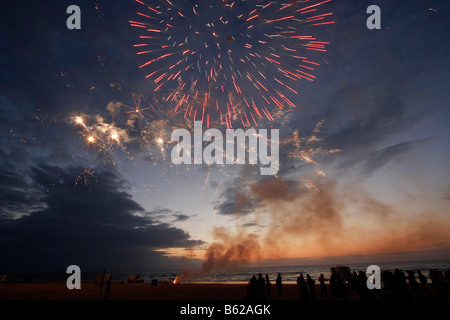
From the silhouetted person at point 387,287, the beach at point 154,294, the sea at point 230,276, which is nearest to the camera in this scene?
the silhouetted person at point 387,287

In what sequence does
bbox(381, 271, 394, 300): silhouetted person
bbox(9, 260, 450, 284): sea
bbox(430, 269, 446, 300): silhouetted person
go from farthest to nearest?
bbox(9, 260, 450, 284): sea < bbox(430, 269, 446, 300): silhouetted person < bbox(381, 271, 394, 300): silhouetted person

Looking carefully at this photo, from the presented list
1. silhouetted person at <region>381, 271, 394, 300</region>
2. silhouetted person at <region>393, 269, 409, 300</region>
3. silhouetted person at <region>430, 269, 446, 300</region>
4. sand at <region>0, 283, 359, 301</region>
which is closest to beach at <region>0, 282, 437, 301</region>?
sand at <region>0, 283, 359, 301</region>

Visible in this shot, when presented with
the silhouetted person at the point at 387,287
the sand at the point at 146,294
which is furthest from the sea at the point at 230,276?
→ the silhouetted person at the point at 387,287

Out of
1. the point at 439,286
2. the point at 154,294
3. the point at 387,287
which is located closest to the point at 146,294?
the point at 154,294

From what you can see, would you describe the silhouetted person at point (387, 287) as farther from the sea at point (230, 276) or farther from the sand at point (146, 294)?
the sea at point (230, 276)

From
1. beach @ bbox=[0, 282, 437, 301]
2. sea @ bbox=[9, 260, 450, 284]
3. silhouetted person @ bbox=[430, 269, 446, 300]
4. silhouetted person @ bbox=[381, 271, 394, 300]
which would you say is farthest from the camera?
sea @ bbox=[9, 260, 450, 284]

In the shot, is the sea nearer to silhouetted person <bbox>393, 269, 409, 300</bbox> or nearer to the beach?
the beach

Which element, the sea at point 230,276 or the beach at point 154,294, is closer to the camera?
the beach at point 154,294

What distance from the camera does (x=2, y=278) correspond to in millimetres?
39344

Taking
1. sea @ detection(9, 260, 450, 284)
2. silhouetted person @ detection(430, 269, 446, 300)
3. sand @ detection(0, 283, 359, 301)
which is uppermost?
silhouetted person @ detection(430, 269, 446, 300)
